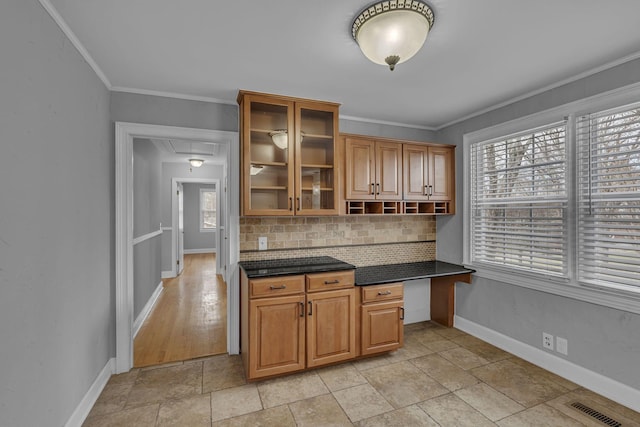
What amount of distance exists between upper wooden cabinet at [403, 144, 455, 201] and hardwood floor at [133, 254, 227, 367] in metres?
2.59

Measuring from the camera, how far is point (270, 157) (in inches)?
110

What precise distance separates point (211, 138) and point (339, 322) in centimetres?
202

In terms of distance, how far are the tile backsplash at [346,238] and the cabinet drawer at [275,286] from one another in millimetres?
634

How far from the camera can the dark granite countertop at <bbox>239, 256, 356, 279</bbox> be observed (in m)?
2.51

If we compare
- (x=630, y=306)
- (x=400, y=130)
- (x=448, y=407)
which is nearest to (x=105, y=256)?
(x=448, y=407)

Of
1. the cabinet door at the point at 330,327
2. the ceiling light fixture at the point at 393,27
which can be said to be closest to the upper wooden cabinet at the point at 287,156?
the cabinet door at the point at 330,327

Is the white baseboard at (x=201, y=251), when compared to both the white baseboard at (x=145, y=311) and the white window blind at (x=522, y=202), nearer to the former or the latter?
the white baseboard at (x=145, y=311)

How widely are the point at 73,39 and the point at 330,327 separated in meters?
2.69

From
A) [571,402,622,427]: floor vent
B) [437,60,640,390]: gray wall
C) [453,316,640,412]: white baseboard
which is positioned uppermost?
[437,60,640,390]: gray wall

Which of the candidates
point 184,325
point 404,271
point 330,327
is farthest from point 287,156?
point 184,325

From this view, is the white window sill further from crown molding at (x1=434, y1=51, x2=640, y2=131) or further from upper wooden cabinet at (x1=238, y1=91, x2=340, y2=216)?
upper wooden cabinet at (x1=238, y1=91, x2=340, y2=216)

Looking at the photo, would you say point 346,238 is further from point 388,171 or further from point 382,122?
A: point 382,122

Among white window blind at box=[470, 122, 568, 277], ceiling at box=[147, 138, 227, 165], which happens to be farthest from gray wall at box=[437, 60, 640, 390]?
ceiling at box=[147, 138, 227, 165]

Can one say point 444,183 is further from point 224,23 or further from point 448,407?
point 224,23
